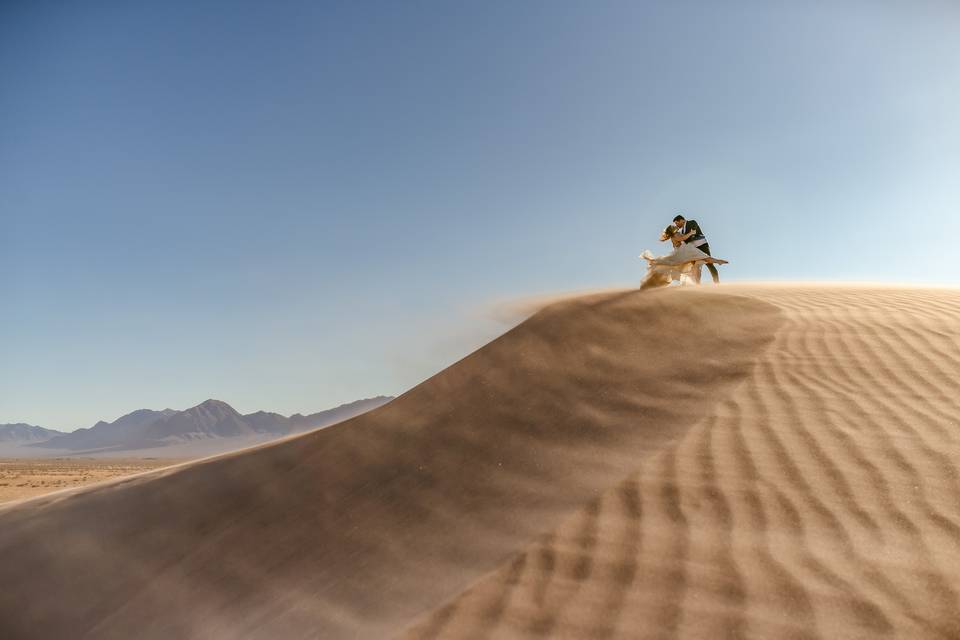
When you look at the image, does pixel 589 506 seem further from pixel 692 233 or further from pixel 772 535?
pixel 692 233

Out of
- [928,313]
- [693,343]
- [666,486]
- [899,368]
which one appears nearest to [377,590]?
[666,486]

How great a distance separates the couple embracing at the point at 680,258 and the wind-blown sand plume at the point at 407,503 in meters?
1.10

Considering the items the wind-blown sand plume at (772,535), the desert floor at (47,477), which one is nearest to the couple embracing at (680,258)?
the wind-blown sand plume at (772,535)

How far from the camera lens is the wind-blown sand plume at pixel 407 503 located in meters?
3.34

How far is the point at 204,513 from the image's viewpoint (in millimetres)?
4965

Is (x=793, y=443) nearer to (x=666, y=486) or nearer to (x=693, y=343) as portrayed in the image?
(x=666, y=486)

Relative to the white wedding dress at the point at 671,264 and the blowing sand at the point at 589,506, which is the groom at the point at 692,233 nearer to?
the white wedding dress at the point at 671,264

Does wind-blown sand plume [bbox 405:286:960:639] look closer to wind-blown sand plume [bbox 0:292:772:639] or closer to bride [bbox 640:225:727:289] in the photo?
wind-blown sand plume [bbox 0:292:772:639]

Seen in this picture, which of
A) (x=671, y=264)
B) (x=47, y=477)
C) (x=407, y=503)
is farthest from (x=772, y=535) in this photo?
(x=47, y=477)

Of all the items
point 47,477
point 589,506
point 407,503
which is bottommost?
point 589,506

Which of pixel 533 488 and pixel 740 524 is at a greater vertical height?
pixel 533 488

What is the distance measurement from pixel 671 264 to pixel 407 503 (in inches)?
198

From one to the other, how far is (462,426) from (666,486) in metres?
2.00

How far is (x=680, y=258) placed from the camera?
755cm
